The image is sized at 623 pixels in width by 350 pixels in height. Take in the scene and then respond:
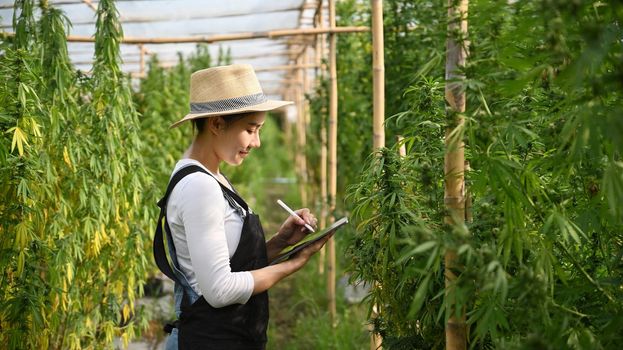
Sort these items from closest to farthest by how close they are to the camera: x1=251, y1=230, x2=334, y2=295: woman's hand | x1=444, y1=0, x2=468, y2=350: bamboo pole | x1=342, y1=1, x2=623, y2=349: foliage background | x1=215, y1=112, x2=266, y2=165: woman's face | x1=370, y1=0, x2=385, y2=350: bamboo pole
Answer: x1=342, y1=1, x2=623, y2=349: foliage background, x1=444, y1=0, x2=468, y2=350: bamboo pole, x1=251, y1=230, x2=334, y2=295: woman's hand, x1=215, y1=112, x2=266, y2=165: woman's face, x1=370, y1=0, x2=385, y2=350: bamboo pole

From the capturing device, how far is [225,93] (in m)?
2.37

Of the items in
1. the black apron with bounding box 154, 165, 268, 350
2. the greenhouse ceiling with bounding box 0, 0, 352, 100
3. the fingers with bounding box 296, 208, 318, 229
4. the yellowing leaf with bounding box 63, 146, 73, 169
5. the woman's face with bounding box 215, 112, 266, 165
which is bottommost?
the black apron with bounding box 154, 165, 268, 350

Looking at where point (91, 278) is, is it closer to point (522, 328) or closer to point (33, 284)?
point (33, 284)

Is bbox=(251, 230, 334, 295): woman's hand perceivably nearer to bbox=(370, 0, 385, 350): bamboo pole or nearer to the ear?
Answer: the ear

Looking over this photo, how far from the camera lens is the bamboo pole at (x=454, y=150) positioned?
1.74 meters

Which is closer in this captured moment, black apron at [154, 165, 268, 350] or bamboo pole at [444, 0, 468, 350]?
bamboo pole at [444, 0, 468, 350]

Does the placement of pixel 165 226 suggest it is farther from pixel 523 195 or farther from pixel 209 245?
pixel 523 195

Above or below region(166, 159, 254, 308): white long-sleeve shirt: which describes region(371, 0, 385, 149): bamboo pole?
above

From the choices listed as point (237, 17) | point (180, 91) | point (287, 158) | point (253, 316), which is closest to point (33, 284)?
point (253, 316)

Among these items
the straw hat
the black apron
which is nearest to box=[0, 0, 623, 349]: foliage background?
the black apron

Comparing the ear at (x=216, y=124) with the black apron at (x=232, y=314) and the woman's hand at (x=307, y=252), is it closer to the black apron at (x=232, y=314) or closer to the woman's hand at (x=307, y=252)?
the black apron at (x=232, y=314)

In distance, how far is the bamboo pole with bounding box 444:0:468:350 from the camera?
1.74m

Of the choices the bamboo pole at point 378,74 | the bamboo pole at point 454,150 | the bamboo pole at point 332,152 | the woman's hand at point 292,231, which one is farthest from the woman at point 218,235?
the bamboo pole at point 332,152

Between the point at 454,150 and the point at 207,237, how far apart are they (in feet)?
2.51
